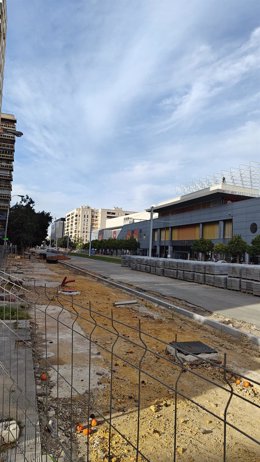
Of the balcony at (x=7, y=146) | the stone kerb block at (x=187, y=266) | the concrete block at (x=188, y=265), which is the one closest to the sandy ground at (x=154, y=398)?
the concrete block at (x=188, y=265)

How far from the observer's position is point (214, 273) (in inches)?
855

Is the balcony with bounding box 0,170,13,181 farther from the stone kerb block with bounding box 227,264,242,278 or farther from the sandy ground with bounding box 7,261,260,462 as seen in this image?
the sandy ground with bounding box 7,261,260,462

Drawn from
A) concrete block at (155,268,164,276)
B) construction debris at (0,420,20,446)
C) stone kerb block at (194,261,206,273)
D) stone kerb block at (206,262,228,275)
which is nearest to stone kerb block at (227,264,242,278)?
→ stone kerb block at (206,262,228,275)

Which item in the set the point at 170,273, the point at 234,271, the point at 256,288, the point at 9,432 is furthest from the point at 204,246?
the point at 9,432

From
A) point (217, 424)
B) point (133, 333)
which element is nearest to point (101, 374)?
point (217, 424)

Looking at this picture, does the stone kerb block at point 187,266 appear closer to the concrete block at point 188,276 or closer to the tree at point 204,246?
the concrete block at point 188,276

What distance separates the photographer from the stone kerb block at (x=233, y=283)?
760 inches

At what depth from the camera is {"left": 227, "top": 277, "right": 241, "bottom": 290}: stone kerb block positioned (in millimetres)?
19297

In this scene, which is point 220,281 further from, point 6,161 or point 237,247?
point 6,161

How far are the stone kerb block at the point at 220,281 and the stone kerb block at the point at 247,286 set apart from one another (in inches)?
67.0

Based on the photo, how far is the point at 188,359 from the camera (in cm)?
663

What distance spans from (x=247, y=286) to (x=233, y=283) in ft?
4.35

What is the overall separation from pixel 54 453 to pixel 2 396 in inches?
55.3

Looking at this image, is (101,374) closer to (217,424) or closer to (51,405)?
(51,405)
